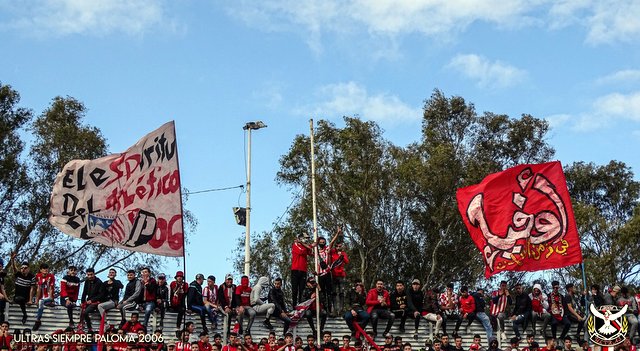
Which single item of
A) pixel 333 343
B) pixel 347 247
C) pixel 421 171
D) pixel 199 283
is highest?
pixel 421 171

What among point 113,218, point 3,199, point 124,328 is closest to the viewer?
point 113,218

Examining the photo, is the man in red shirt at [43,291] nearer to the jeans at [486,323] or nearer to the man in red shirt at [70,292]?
the man in red shirt at [70,292]

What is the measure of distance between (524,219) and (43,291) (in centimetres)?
1188

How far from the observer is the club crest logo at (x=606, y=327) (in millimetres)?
19391

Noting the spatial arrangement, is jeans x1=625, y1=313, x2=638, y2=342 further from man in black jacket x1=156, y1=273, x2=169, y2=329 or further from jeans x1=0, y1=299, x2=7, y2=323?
jeans x1=0, y1=299, x2=7, y2=323

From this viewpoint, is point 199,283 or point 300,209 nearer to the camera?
point 199,283

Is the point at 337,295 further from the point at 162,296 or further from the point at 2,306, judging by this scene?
the point at 2,306

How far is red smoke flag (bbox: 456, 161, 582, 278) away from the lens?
2388cm

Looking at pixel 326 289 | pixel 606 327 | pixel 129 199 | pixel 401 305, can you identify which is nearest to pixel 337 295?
pixel 326 289

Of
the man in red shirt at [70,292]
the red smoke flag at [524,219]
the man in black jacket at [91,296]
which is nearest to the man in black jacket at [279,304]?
the man in black jacket at [91,296]

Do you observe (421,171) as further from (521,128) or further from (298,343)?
(298,343)

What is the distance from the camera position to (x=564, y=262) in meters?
23.7

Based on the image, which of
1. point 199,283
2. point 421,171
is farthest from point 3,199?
point 199,283

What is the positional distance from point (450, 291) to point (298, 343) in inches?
206
